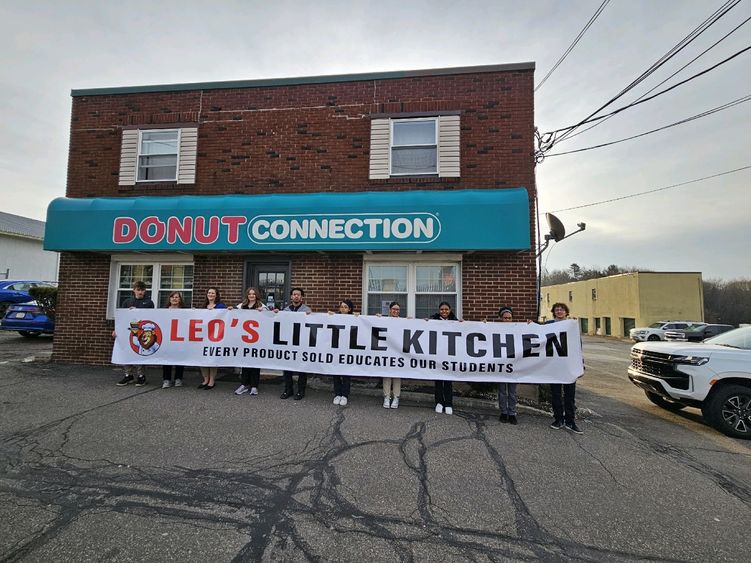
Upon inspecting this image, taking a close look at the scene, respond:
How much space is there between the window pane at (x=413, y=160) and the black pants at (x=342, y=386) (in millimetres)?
4673

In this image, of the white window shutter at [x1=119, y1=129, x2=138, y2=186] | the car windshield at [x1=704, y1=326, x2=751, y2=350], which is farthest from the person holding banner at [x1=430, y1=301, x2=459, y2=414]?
the white window shutter at [x1=119, y1=129, x2=138, y2=186]

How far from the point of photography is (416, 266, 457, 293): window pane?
7.84 metres

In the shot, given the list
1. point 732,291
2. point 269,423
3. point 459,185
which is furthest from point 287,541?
point 732,291

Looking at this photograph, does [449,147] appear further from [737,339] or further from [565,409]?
[737,339]

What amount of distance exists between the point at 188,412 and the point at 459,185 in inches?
Answer: 258

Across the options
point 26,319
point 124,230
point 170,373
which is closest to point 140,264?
point 124,230

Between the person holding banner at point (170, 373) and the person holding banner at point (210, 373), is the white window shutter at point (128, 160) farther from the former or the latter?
the person holding banner at point (210, 373)

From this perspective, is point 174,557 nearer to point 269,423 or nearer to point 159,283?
point 269,423

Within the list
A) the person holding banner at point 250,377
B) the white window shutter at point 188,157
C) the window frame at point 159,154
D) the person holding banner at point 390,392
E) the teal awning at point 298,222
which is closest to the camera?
the person holding banner at point 390,392

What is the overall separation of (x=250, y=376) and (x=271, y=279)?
7.97ft

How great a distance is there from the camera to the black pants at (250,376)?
6594 mm

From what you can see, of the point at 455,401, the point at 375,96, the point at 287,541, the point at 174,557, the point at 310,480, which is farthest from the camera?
the point at 375,96

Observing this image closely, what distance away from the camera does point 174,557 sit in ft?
8.20

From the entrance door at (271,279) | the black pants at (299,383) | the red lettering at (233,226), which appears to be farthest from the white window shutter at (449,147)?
the black pants at (299,383)
